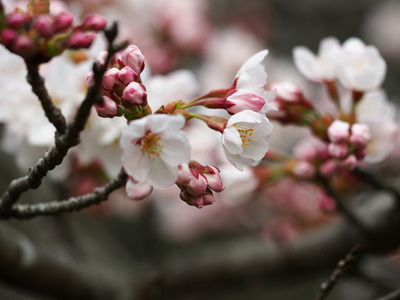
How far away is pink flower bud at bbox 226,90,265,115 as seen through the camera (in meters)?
0.80

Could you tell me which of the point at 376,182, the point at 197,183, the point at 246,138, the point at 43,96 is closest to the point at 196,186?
the point at 197,183

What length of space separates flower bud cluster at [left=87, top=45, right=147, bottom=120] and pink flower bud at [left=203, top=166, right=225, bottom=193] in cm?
15

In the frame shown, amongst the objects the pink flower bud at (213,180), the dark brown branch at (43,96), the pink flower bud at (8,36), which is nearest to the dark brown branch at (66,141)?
the dark brown branch at (43,96)

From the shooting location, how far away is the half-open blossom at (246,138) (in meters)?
0.78

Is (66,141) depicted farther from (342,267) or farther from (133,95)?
(342,267)

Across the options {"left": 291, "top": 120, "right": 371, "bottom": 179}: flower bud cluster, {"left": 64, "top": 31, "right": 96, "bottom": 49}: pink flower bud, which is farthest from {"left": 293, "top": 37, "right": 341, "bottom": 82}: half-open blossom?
{"left": 64, "top": 31, "right": 96, "bottom": 49}: pink flower bud

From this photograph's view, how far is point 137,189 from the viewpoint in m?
0.77

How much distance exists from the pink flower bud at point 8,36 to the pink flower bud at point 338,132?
0.69 m

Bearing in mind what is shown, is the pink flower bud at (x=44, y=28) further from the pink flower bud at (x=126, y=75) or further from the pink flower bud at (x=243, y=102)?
the pink flower bud at (x=243, y=102)

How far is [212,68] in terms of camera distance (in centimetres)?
278

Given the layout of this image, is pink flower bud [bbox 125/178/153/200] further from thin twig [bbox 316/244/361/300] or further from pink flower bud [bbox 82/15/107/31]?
thin twig [bbox 316/244/361/300]

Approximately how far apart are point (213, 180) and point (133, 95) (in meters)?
0.20

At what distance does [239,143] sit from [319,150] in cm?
51

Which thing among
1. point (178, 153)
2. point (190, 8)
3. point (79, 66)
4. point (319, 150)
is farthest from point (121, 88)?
point (190, 8)
